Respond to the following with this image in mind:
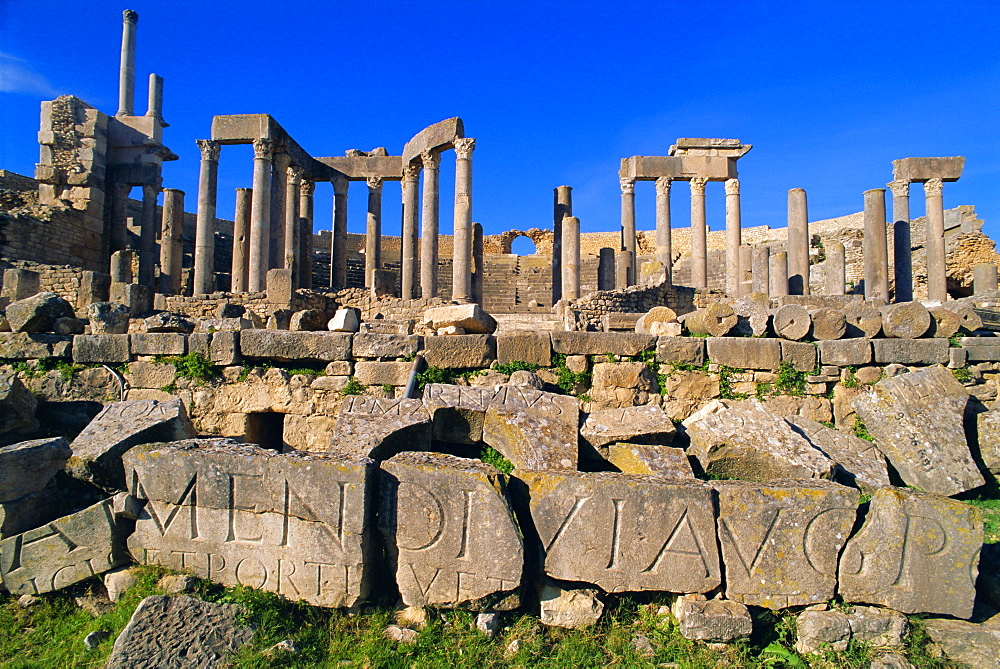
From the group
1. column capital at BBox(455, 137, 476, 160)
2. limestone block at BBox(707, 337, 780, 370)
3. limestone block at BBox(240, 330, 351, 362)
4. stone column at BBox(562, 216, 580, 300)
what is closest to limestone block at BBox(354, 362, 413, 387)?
limestone block at BBox(240, 330, 351, 362)

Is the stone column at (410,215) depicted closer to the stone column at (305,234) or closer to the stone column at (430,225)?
the stone column at (430,225)

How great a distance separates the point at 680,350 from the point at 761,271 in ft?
52.4

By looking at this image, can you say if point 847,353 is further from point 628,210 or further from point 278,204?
point 278,204

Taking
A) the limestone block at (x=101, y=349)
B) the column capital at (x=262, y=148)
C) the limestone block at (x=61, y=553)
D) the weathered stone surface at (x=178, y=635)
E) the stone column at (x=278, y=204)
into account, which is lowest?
the weathered stone surface at (x=178, y=635)

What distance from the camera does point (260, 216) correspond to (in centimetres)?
1669

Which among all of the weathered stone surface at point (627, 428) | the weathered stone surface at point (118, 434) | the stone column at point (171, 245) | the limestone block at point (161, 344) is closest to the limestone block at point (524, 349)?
the weathered stone surface at point (627, 428)

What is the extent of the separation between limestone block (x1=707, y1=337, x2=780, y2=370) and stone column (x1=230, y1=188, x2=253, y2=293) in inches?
Result: 555

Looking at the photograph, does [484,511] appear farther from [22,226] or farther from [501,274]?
[501,274]

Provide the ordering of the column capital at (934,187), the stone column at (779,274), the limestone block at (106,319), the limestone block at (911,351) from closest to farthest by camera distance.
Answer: the limestone block at (911,351), the limestone block at (106,319), the column capital at (934,187), the stone column at (779,274)

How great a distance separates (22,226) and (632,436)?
2051 centimetres

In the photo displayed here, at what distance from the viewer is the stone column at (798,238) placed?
18.5 m

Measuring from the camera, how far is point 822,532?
3.81 metres

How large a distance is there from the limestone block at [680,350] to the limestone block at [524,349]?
1.36 metres

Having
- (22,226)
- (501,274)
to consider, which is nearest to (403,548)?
(22,226)
